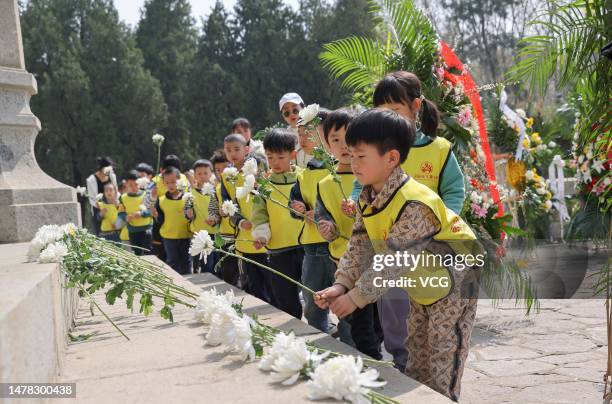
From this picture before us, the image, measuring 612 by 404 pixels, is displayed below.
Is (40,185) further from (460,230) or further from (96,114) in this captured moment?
(96,114)

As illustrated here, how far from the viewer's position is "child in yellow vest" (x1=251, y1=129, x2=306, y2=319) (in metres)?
4.52

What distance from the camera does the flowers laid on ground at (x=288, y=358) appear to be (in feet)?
5.90

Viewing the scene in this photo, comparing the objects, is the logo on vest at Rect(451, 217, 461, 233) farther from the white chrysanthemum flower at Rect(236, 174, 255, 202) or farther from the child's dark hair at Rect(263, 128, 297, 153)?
the child's dark hair at Rect(263, 128, 297, 153)

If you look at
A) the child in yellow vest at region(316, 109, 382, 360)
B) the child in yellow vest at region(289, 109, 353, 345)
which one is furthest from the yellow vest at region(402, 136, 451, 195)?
the child in yellow vest at region(289, 109, 353, 345)

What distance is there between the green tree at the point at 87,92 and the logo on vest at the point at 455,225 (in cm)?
2479

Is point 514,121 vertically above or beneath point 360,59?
beneath

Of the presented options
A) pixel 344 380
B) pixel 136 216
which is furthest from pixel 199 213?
pixel 344 380

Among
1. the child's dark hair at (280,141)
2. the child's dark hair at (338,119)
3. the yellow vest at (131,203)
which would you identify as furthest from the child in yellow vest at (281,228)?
the yellow vest at (131,203)

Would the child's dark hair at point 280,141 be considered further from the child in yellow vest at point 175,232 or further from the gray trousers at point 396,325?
the child in yellow vest at point 175,232

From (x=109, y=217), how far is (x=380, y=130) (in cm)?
847

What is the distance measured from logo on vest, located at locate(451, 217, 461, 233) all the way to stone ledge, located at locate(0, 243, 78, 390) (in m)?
1.46

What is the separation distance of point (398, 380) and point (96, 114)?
2587 cm

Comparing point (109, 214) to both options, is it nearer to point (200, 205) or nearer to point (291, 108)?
point (200, 205)

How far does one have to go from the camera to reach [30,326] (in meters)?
1.76
